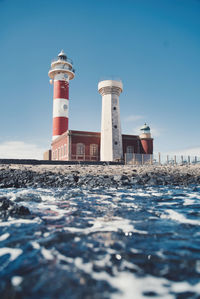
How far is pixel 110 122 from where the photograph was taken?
24.0 metres

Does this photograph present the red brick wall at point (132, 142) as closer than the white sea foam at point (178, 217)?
No

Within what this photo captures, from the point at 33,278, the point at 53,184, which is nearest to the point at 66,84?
the point at 53,184

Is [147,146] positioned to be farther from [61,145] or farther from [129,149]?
[61,145]

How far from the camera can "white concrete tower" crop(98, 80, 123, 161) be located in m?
23.6

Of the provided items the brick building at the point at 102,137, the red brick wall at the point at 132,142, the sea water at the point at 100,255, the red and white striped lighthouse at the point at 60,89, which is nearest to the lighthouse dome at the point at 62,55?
the red and white striped lighthouse at the point at 60,89

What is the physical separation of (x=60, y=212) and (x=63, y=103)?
25.3 m

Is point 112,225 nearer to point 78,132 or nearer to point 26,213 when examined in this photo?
point 26,213

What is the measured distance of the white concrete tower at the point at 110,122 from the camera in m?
23.6

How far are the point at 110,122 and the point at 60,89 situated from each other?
9759 mm

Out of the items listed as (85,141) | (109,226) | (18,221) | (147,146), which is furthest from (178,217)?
(147,146)

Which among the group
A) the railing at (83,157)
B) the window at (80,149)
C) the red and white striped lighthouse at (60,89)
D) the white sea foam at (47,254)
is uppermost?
the red and white striped lighthouse at (60,89)

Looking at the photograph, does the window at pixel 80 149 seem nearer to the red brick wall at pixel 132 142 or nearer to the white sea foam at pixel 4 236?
the red brick wall at pixel 132 142

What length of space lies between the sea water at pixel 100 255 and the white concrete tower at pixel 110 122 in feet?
64.6

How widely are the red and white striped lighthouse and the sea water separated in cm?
2446
